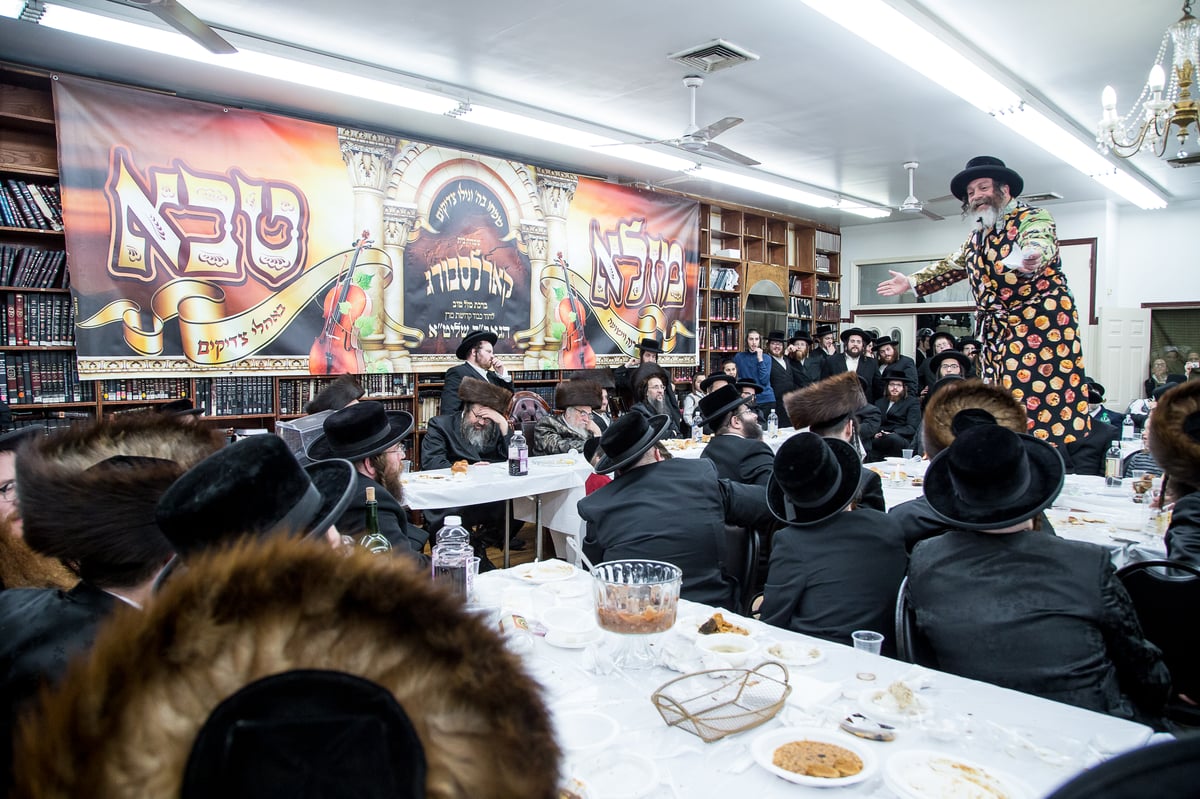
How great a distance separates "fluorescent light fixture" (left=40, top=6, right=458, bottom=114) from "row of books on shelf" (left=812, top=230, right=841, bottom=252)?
7.92m

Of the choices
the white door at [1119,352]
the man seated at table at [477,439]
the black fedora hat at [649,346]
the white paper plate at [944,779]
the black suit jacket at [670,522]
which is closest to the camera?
the white paper plate at [944,779]

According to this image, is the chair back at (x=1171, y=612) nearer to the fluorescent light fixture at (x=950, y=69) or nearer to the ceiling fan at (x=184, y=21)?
the fluorescent light fixture at (x=950, y=69)

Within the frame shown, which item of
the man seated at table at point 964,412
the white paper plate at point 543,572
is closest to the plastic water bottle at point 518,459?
the white paper plate at point 543,572

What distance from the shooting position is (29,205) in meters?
5.32

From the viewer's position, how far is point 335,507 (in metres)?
1.46

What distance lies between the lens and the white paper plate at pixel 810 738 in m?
Result: 1.26

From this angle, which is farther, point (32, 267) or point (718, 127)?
point (718, 127)

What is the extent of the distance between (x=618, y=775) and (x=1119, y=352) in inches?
471

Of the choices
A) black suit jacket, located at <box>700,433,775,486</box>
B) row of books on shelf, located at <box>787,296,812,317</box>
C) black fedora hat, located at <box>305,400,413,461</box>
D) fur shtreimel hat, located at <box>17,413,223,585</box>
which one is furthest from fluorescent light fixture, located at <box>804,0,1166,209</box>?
row of books on shelf, located at <box>787,296,812,317</box>

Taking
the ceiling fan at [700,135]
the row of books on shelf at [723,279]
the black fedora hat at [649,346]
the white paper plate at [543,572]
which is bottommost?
the white paper plate at [543,572]

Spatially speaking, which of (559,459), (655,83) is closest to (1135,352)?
(655,83)

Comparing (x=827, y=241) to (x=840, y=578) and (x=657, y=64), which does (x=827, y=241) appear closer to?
(x=657, y=64)

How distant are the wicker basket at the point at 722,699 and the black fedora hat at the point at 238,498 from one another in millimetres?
860

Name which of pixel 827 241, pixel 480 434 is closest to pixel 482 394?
pixel 480 434
